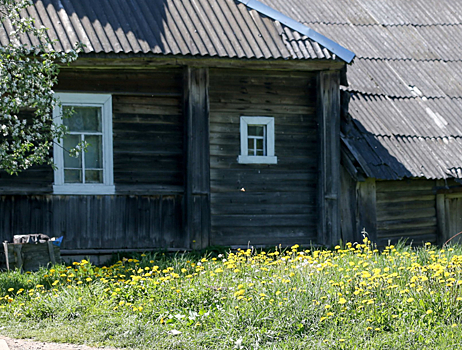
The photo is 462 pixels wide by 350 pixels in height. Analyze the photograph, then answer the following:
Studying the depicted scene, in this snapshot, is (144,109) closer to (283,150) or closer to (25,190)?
(25,190)

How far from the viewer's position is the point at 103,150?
10.1 m

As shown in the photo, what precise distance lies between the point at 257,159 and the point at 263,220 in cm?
102

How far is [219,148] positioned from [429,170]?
427 cm

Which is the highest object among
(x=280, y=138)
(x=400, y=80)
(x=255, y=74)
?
(x=400, y=80)

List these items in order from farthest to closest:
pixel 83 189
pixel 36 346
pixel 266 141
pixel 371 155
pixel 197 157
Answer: pixel 371 155 < pixel 266 141 < pixel 197 157 < pixel 83 189 < pixel 36 346

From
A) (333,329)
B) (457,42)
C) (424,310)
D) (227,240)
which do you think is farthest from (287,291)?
(457,42)

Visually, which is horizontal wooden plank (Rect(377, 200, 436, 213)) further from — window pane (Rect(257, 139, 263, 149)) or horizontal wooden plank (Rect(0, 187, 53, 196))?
horizontal wooden plank (Rect(0, 187, 53, 196))

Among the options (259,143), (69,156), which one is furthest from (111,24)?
(259,143)

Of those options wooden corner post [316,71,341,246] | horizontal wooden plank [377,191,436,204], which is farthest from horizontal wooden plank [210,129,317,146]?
horizontal wooden plank [377,191,436,204]

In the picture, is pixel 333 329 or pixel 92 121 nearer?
pixel 333 329

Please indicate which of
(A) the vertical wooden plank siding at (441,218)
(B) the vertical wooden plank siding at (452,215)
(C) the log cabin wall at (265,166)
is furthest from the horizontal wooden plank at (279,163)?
(B) the vertical wooden plank siding at (452,215)

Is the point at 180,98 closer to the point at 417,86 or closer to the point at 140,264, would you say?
the point at 140,264

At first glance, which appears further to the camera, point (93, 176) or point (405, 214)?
point (405, 214)

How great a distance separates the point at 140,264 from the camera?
8.30 m
